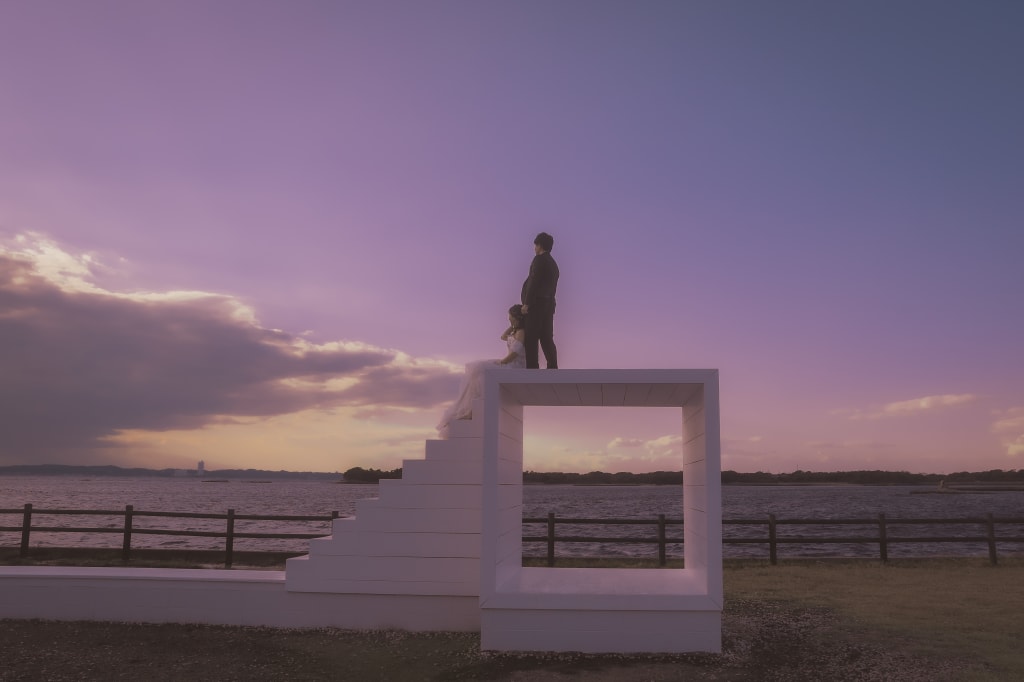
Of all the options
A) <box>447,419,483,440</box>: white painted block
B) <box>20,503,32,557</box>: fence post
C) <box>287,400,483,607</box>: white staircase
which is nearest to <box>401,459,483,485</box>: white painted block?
<box>287,400,483,607</box>: white staircase

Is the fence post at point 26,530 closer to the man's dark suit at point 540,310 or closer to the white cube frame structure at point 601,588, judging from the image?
the white cube frame structure at point 601,588

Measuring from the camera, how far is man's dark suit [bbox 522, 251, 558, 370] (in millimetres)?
8352

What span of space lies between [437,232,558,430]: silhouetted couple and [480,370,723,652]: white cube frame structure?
0.59 m

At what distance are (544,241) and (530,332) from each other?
1.08 m

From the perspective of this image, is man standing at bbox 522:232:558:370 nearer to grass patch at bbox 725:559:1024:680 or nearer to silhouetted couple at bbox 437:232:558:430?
silhouetted couple at bbox 437:232:558:430

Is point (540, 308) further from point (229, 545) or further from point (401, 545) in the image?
point (229, 545)

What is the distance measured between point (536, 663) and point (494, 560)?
3.28 feet

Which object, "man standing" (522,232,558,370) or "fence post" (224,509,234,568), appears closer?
"man standing" (522,232,558,370)

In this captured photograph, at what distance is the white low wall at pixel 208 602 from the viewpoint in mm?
8195

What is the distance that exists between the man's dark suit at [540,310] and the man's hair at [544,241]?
120 millimetres

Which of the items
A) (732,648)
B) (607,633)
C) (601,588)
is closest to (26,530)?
(601,588)

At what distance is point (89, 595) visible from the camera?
28.5 ft

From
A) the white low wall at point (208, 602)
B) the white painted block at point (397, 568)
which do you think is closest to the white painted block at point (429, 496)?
the white painted block at point (397, 568)

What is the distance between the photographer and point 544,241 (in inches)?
338
